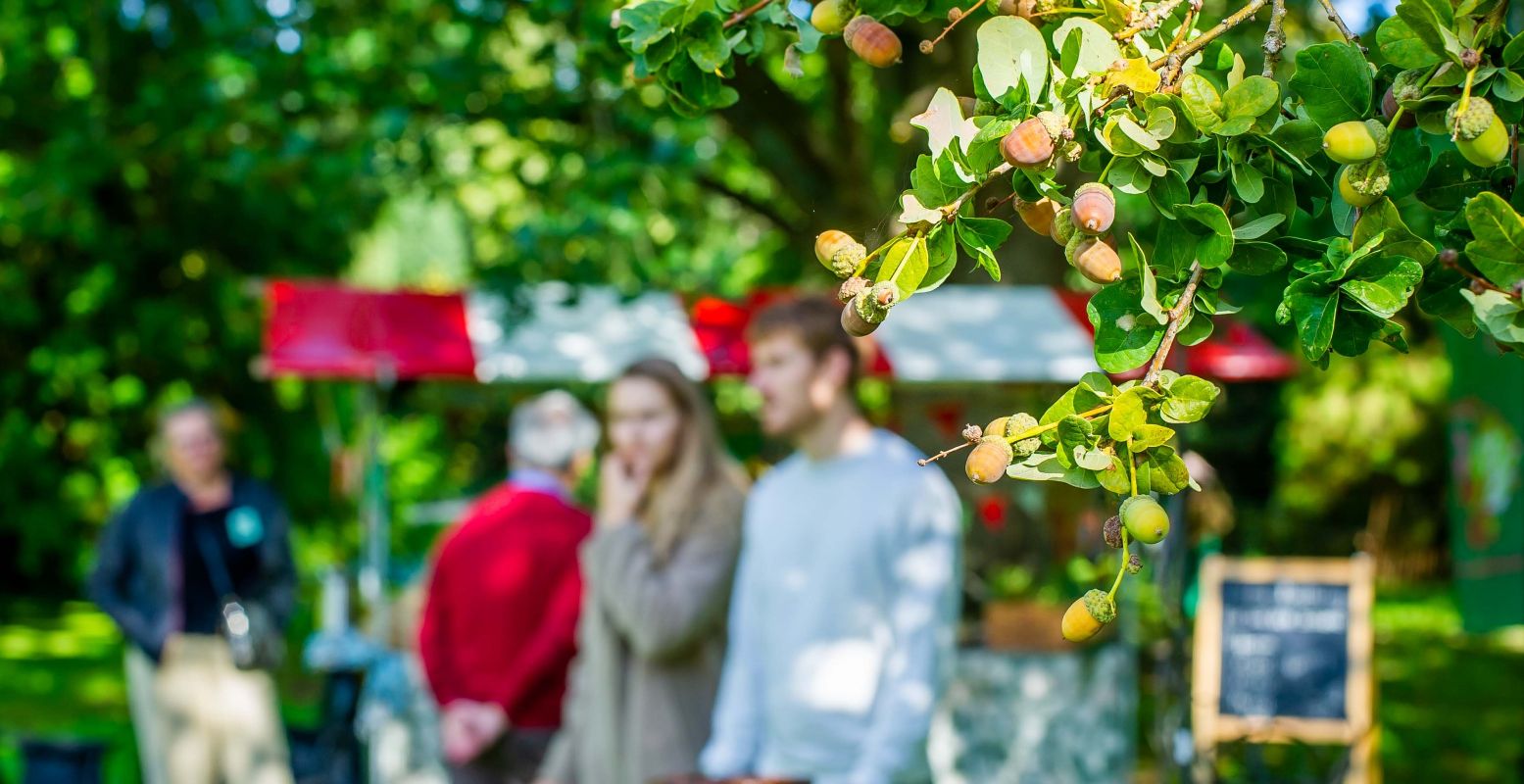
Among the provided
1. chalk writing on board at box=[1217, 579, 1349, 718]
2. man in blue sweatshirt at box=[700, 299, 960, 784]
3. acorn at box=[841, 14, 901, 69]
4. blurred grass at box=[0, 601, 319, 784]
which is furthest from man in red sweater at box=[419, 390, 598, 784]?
acorn at box=[841, 14, 901, 69]

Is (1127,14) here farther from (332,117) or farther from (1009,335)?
(1009,335)

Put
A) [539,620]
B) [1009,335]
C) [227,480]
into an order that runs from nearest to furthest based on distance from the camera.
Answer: [539,620]
[227,480]
[1009,335]

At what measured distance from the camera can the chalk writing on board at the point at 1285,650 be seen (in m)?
5.62

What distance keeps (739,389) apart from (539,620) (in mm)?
5346

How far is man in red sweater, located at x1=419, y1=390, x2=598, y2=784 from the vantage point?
3971 mm

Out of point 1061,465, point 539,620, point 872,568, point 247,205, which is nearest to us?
point 1061,465

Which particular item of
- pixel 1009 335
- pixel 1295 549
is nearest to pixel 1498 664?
pixel 1295 549

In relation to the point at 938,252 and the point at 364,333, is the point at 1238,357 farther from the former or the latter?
the point at 938,252

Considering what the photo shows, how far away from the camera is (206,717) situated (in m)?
5.15

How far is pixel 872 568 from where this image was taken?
3.03m

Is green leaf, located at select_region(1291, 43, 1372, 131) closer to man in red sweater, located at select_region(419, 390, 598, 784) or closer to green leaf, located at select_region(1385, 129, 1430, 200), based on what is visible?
green leaf, located at select_region(1385, 129, 1430, 200)

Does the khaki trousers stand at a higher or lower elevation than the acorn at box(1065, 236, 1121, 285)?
lower

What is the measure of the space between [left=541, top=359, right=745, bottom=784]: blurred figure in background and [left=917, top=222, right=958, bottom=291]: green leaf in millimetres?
2551

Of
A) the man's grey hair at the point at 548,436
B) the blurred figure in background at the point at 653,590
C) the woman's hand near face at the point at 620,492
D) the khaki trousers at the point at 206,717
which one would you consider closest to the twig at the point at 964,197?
the blurred figure in background at the point at 653,590
